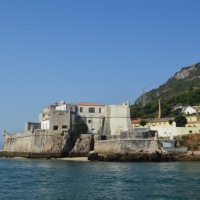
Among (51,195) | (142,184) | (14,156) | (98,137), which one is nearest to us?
(51,195)

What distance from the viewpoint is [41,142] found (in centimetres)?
6819

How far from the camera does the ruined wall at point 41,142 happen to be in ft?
214

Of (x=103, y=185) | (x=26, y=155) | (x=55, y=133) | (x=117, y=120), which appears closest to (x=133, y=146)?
(x=117, y=120)

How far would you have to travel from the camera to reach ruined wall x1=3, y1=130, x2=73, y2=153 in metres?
65.3

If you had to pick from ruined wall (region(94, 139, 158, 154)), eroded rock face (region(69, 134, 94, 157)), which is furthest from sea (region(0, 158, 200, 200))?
eroded rock face (region(69, 134, 94, 157))

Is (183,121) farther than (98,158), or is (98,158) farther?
(183,121)

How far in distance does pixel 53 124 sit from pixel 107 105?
955cm

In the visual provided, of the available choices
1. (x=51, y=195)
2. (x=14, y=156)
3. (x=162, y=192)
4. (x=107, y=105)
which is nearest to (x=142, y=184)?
(x=162, y=192)

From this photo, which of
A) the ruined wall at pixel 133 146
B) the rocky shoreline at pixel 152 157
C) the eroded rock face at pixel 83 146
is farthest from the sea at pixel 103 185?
the eroded rock face at pixel 83 146

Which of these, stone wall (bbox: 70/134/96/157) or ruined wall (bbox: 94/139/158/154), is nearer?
ruined wall (bbox: 94/139/158/154)

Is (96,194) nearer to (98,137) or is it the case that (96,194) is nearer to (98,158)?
(98,158)

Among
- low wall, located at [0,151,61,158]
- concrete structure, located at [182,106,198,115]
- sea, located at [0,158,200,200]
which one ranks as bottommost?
sea, located at [0,158,200,200]

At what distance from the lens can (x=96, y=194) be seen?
2752 centimetres

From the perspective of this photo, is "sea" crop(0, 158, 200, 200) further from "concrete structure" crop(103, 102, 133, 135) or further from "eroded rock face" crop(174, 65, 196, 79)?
"eroded rock face" crop(174, 65, 196, 79)
